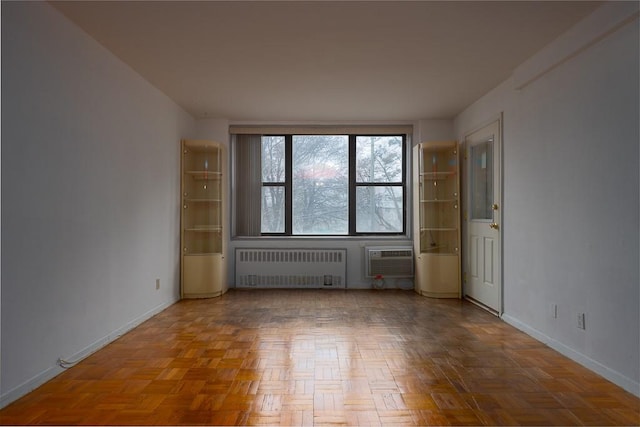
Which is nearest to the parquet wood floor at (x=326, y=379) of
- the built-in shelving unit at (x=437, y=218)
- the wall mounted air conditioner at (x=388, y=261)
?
the built-in shelving unit at (x=437, y=218)

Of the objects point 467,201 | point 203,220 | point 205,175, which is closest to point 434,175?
point 467,201

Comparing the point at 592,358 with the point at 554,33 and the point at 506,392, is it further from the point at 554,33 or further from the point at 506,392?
the point at 554,33

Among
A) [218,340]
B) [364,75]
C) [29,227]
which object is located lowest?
[218,340]

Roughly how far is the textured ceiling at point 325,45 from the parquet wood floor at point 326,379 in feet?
7.81

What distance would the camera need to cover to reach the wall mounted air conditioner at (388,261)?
6.38 metres

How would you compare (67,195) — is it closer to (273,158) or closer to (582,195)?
(582,195)

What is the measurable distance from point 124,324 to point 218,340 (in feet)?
3.02

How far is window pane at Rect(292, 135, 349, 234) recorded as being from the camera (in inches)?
267

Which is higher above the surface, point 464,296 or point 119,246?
point 119,246

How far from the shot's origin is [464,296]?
19.1 ft

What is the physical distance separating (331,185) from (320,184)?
0.16 meters

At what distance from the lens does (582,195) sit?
321cm

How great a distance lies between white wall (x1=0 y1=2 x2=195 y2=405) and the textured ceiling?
1.07 ft

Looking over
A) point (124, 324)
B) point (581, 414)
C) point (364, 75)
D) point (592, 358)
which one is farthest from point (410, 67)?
point (124, 324)
